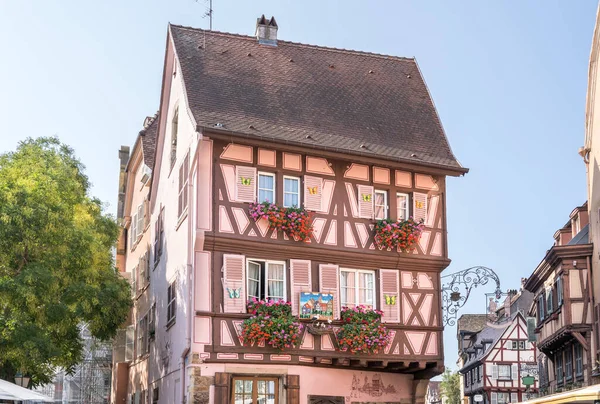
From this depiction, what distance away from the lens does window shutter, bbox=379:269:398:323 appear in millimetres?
23697

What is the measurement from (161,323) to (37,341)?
14.7ft

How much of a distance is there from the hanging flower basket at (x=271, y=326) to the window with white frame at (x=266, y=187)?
259 centimetres

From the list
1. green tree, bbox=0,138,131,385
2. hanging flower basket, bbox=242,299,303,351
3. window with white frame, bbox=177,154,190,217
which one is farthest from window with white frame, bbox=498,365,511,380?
hanging flower basket, bbox=242,299,303,351

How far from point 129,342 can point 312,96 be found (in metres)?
12.7

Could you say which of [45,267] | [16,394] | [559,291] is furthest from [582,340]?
[16,394]

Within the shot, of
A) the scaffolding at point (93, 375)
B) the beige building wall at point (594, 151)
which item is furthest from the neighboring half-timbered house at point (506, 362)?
the beige building wall at point (594, 151)

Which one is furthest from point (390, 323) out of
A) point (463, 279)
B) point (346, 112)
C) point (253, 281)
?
point (346, 112)

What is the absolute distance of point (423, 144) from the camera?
2564cm

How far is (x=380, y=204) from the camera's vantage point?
24609 mm

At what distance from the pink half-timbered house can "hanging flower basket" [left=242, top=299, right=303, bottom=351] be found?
0.92 feet

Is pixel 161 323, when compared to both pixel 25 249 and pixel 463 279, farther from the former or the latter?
pixel 463 279

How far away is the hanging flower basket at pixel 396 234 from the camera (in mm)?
23766

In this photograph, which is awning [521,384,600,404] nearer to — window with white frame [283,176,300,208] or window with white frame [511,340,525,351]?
window with white frame [283,176,300,208]

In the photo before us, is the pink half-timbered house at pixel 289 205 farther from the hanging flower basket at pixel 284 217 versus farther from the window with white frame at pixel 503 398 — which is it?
the window with white frame at pixel 503 398
